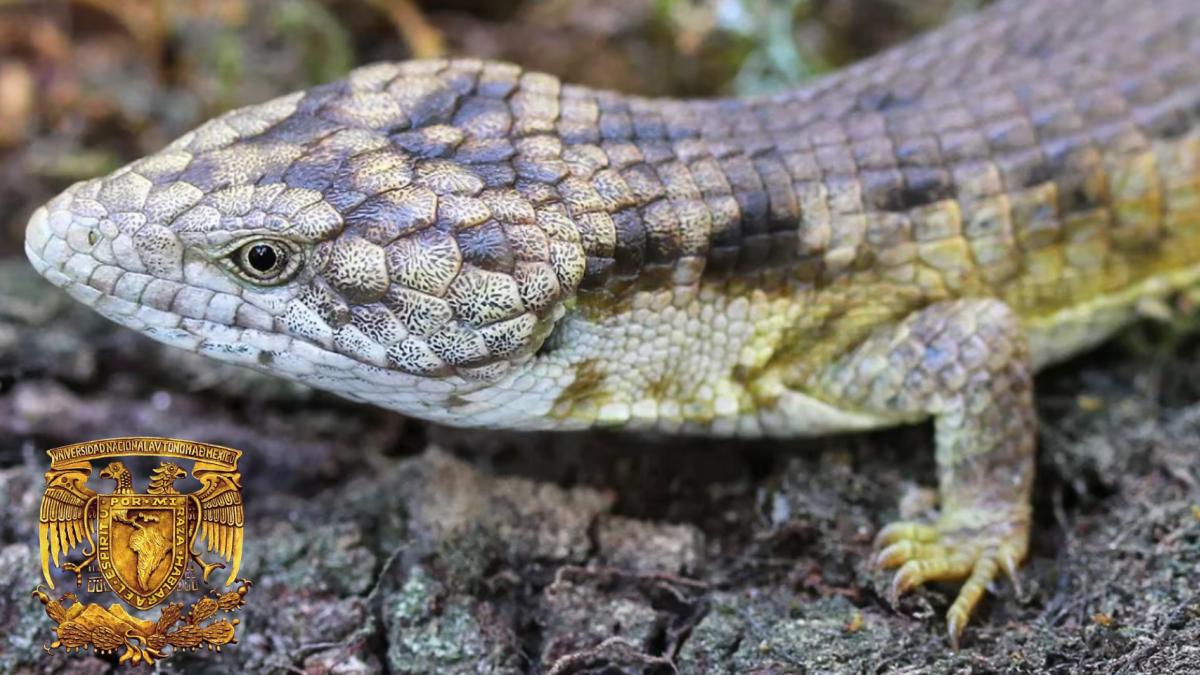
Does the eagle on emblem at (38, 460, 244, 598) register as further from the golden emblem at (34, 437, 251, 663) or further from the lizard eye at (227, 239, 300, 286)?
the lizard eye at (227, 239, 300, 286)

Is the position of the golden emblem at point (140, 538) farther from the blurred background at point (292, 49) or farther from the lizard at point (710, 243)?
the blurred background at point (292, 49)

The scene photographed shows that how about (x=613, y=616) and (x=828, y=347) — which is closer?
(x=613, y=616)

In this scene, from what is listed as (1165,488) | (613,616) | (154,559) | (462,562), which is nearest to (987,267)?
(1165,488)

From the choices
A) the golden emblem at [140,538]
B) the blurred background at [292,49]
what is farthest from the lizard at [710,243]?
the blurred background at [292,49]

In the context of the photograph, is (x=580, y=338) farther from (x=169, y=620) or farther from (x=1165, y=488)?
(x=1165, y=488)

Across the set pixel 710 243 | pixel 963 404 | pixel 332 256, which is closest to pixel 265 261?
pixel 332 256

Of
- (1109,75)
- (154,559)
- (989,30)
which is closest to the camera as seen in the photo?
(154,559)
